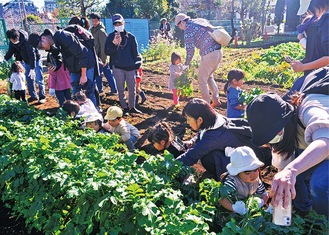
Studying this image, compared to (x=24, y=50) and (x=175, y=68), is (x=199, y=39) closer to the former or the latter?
(x=175, y=68)

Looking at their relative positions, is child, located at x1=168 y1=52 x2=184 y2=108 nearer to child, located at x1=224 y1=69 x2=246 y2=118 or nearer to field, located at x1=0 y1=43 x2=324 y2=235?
field, located at x1=0 y1=43 x2=324 y2=235

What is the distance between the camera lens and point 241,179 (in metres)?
2.40

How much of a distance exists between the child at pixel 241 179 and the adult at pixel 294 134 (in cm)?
19

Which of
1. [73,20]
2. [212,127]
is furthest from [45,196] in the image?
[73,20]

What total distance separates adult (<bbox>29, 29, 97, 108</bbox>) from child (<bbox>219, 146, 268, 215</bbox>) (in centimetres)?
312

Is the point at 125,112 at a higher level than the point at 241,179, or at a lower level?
lower

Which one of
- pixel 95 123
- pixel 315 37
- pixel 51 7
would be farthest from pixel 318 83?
pixel 51 7

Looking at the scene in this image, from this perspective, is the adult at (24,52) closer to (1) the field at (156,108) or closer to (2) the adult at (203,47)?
(1) the field at (156,108)

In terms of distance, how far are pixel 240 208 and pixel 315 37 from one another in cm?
195

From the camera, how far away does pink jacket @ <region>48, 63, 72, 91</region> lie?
213 inches

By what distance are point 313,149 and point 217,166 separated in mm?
1374

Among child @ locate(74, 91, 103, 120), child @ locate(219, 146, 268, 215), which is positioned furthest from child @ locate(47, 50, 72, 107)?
child @ locate(219, 146, 268, 215)

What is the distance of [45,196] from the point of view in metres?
2.35

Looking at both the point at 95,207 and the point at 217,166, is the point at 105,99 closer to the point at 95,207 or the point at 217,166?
the point at 217,166
